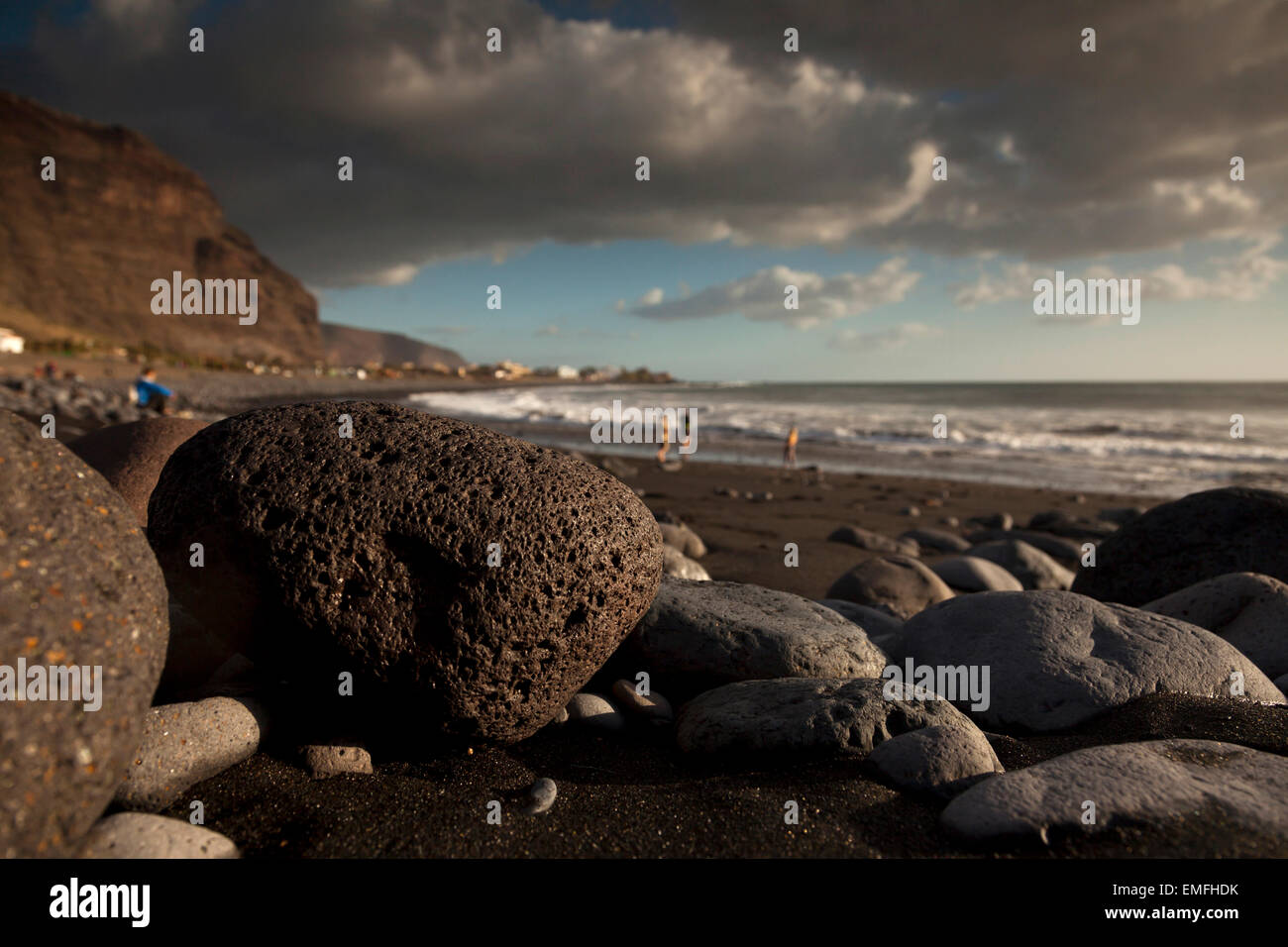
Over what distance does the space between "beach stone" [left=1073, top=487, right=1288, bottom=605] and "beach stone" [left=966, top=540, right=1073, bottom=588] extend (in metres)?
1.27

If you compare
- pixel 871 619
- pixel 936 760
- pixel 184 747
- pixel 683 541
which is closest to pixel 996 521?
pixel 683 541

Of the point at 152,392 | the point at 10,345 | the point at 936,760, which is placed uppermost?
the point at 10,345

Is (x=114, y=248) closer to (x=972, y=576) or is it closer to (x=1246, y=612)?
(x=972, y=576)

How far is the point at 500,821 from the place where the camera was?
7.94 ft

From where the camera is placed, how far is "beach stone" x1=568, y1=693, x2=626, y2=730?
3.15m

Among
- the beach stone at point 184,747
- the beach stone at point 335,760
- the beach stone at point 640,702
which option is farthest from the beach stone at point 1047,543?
the beach stone at point 184,747

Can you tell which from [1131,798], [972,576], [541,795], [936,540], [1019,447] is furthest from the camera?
[1019,447]

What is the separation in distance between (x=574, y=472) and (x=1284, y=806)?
281cm

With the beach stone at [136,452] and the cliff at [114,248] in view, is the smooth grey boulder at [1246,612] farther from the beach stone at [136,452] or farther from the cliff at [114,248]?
the cliff at [114,248]

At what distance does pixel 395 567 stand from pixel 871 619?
343 centimetres

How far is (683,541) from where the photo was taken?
7125mm

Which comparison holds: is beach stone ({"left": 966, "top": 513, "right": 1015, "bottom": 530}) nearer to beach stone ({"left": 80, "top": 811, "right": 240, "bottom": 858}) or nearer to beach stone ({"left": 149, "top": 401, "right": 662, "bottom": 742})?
beach stone ({"left": 149, "top": 401, "right": 662, "bottom": 742})
